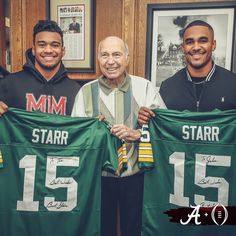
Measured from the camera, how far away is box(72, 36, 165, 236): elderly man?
1715mm

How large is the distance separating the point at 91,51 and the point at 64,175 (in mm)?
1082

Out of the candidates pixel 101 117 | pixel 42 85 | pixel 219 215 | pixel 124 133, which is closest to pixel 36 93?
pixel 42 85

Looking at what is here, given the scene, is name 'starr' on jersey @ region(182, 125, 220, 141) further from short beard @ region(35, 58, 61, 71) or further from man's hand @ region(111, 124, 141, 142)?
short beard @ region(35, 58, 61, 71)

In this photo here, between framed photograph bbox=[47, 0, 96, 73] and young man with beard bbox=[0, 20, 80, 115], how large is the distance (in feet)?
1.65

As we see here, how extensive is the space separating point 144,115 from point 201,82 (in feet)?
1.56

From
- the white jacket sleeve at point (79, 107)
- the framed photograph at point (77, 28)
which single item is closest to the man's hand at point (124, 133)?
the white jacket sleeve at point (79, 107)

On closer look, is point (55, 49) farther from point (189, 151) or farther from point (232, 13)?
point (232, 13)

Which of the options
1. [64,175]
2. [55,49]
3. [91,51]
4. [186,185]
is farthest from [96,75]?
[186,185]

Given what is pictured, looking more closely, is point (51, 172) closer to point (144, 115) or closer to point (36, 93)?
point (36, 93)

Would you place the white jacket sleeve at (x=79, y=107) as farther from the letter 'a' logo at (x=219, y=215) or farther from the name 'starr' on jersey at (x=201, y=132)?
the letter 'a' logo at (x=219, y=215)

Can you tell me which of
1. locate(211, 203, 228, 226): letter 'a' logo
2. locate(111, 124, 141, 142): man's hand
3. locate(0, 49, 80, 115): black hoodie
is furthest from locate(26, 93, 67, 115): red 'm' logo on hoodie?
locate(211, 203, 228, 226): letter 'a' logo

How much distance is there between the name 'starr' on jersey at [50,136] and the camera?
1.68 m

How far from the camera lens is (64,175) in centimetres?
171

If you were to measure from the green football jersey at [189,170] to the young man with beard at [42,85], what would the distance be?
0.60 m
